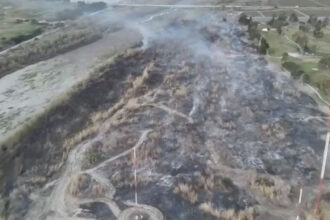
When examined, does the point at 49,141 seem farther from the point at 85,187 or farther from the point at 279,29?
the point at 279,29

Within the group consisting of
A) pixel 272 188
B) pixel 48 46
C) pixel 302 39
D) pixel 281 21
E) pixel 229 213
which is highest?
pixel 302 39

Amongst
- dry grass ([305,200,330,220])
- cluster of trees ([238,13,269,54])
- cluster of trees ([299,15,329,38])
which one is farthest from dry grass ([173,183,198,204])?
cluster of trees ([299,15,329,38])

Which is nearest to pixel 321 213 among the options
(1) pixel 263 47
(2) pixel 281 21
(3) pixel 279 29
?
(1) pixel 263 47

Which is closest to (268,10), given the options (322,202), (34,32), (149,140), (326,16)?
(326,16)

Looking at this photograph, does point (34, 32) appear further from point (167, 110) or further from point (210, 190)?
point (210, 190)

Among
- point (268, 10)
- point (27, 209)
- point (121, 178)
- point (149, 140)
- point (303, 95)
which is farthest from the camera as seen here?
point (268, 10)

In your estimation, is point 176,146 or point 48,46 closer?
point 176,146

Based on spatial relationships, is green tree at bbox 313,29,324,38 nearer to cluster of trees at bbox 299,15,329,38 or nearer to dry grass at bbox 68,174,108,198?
cluster of trees at bbox 299,15,329,38

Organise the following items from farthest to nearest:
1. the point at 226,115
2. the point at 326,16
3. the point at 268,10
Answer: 1. the point at 268,10
2. the point at 326,16
3. the point at 226,115
